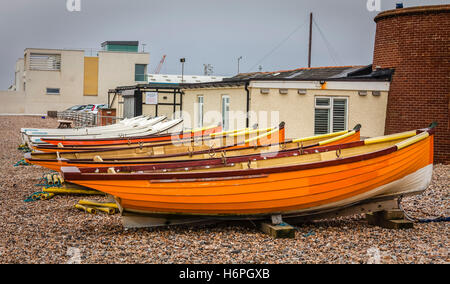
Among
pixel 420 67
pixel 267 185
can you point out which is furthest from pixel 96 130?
pixel 267 185

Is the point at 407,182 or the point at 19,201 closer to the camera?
the point at 407,182

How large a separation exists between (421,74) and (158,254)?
13851mm

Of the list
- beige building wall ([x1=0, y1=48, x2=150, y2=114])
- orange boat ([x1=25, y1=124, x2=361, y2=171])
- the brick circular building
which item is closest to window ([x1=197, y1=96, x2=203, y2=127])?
the brick circular building

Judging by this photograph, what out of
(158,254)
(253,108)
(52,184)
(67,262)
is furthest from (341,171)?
(253,108)

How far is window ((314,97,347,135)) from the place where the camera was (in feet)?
64.8

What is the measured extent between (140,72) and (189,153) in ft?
165

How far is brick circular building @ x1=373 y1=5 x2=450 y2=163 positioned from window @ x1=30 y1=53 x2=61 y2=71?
158 ft

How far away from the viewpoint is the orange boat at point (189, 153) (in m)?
11.8

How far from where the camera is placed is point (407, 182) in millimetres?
9375

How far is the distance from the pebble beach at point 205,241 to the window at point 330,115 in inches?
356

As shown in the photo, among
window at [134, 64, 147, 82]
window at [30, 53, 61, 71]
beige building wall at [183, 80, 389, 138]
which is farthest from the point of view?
window at [134, 64, 147, 82]

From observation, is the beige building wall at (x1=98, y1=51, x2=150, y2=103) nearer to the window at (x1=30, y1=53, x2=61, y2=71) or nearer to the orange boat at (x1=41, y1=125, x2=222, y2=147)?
the window at (x1=30, y1=53, x2=61, y2=71)

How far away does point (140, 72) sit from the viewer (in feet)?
202
